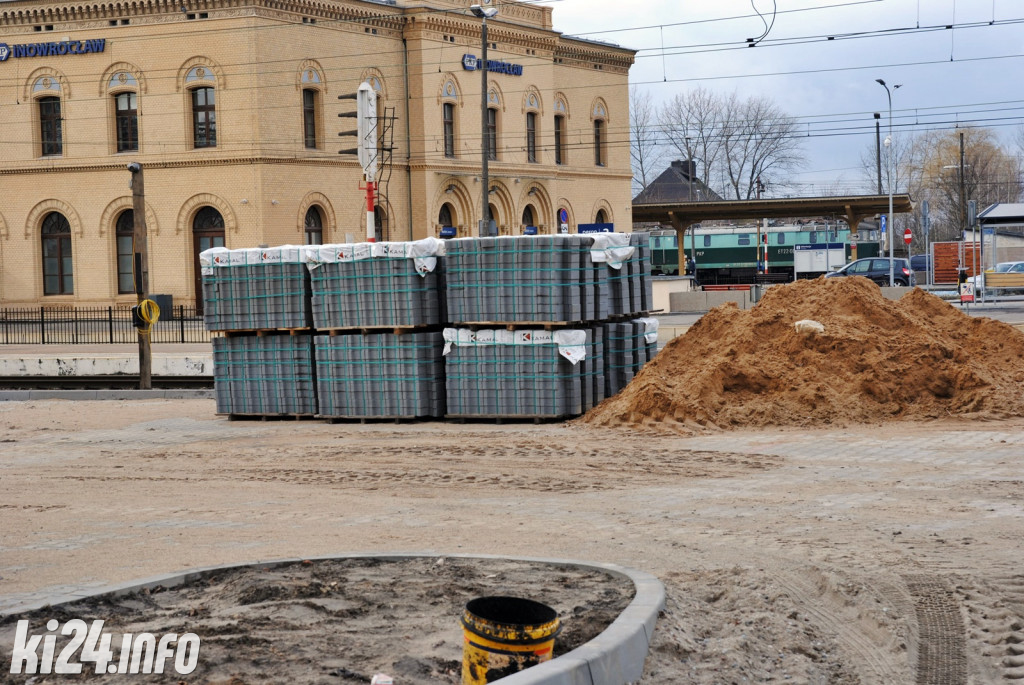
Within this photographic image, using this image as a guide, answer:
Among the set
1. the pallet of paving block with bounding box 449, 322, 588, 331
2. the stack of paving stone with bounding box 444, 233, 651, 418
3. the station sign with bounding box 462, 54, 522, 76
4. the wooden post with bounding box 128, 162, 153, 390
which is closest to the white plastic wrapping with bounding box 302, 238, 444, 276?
the stack of paving stone with bounding box 444, 233, 651, 418

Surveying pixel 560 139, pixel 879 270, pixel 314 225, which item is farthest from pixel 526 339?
pixel 560 139

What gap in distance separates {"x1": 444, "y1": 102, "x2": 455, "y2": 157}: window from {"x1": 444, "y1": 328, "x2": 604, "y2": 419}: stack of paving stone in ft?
103

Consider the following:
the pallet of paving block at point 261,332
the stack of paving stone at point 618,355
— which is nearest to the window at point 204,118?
the pallet of paving block at point 261,332

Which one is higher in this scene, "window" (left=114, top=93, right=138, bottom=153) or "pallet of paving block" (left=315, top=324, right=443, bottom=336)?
"window" (left=114, top=93, right=138, bottom=153)

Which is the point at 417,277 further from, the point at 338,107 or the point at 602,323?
the point at 338,107

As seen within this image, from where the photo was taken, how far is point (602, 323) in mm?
18547

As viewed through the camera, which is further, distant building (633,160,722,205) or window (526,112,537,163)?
distant building (633,160,722,205)

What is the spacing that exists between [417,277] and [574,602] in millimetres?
11471

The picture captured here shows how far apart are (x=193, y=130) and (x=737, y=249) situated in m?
42.3

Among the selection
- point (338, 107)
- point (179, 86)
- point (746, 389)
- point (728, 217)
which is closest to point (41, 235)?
point (179, 86)

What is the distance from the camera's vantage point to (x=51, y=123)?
4356cm

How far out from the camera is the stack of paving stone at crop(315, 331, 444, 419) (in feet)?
59.5

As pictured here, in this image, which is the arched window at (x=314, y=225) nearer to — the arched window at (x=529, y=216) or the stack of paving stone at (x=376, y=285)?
the arched window at (x=529, y=216)

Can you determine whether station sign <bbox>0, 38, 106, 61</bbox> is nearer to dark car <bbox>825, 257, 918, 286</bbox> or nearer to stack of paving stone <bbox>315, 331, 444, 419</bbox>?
stack of paving stone <bbox>315, 331, 444, 419</bbox>
